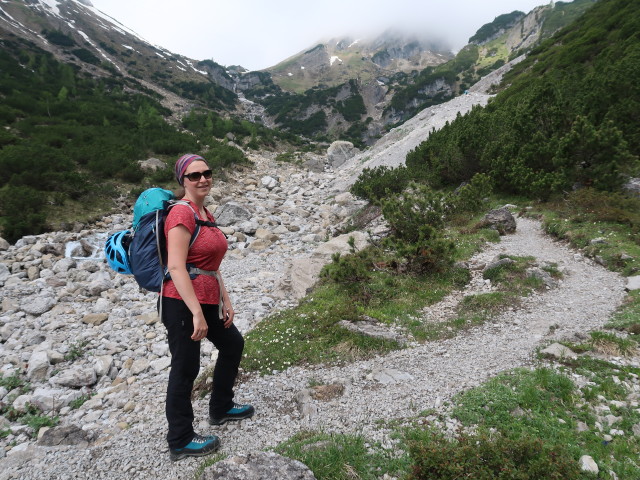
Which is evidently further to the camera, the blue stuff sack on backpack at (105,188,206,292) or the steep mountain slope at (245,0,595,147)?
the steep mountain slope at (245,0,595,147)

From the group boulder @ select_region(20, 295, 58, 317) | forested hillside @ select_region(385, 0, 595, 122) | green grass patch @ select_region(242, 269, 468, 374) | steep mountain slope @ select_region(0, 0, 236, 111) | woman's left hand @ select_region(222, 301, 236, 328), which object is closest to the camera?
woman's left hand @ select_region(222, 301, 236, 328)

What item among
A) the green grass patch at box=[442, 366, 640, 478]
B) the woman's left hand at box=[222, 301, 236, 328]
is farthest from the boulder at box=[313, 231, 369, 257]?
the woman's left hand at box=[222, 301, 236, 328]

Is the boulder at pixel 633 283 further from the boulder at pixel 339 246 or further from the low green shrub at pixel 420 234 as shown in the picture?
the boulder at pixel 339 246

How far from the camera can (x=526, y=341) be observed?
17.6 ft

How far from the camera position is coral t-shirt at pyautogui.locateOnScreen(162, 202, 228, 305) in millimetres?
2979

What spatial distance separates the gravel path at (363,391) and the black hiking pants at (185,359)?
445 millimetres

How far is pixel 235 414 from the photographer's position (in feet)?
13.3

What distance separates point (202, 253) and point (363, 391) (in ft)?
9.81

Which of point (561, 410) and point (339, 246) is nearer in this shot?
point (561, 410)

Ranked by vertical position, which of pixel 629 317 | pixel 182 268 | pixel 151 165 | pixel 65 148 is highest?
pixel 65 148

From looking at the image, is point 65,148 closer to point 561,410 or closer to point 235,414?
point 235,414

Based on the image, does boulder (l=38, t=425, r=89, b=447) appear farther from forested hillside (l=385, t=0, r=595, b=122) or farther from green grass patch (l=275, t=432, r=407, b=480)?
forested hillside (l=385, t=0, r=595, b=122)

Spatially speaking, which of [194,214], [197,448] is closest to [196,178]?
[194,214]

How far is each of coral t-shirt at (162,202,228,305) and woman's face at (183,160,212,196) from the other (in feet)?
0.50
